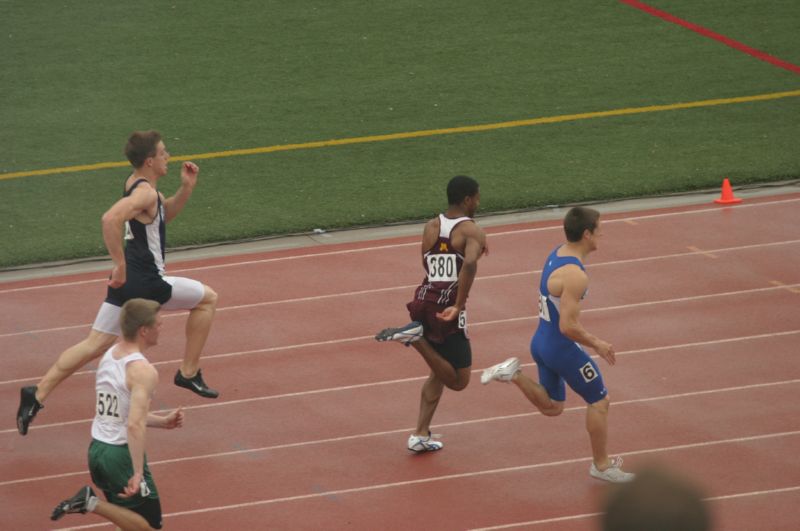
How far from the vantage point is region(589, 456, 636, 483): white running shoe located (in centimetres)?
823

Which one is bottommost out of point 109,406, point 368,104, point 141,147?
point 368,104

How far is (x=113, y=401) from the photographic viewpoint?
22.0 feet

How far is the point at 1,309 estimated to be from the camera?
12.2m

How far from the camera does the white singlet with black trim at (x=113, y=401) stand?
21.9 ft

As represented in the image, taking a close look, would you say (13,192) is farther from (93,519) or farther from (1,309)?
(93,519)

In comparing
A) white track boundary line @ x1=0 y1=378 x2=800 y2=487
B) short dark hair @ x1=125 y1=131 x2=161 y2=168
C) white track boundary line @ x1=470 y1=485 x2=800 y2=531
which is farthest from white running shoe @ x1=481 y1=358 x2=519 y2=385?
short dark hair @ x1=125 y1=131 x2=161 y2=168

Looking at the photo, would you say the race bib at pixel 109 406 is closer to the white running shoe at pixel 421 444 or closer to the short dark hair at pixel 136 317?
the short dark hair at pixel 136 317

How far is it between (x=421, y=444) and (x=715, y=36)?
14.6 metres

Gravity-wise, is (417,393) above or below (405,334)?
below

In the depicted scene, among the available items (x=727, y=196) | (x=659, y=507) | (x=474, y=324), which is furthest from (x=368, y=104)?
(x=659, y=507)

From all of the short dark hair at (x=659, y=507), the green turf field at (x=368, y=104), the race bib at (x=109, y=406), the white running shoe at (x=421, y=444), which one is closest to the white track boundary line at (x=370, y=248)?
the green turf field at (x=368, y=104)

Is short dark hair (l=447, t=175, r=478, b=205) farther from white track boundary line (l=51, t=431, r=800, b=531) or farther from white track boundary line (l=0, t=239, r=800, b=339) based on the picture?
white track boundary line (l=0, t=239, r=800, b=339)

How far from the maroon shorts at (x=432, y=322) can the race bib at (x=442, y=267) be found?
0.60ft

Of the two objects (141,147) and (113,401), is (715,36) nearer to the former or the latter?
(141,147)
